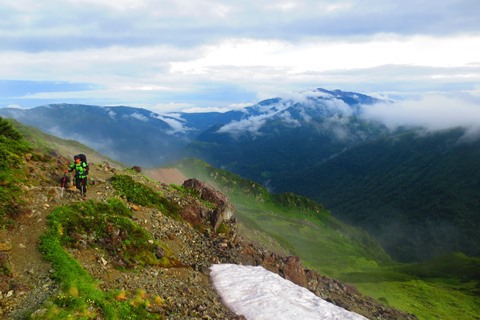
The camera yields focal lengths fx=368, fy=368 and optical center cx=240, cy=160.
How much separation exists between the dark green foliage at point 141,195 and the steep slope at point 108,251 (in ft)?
0.38

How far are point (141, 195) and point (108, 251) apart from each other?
11.2 m

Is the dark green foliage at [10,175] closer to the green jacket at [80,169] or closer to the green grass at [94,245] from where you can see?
the green grass at [94,245]

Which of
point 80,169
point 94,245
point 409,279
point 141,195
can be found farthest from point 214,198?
point 409,279

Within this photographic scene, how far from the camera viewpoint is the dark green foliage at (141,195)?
111 ft

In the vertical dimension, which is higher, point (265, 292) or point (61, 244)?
point (61, 244)

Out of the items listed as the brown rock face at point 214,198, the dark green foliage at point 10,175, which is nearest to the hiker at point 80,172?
the dark green foliage at point 10,175

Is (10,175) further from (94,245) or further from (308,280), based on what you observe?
(308,280)

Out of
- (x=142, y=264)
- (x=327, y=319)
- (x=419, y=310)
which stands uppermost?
(x=142, y=264)

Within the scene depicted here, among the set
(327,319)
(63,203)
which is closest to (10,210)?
(63,203)

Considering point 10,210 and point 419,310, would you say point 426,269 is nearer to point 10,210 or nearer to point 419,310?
point 419,310

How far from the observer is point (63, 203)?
86.6 feet

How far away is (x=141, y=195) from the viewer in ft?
115

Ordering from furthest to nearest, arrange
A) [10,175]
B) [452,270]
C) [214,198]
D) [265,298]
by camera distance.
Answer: [452,270] → [214,198] → [265,298] → [10,175]

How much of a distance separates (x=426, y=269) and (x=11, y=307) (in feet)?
678
